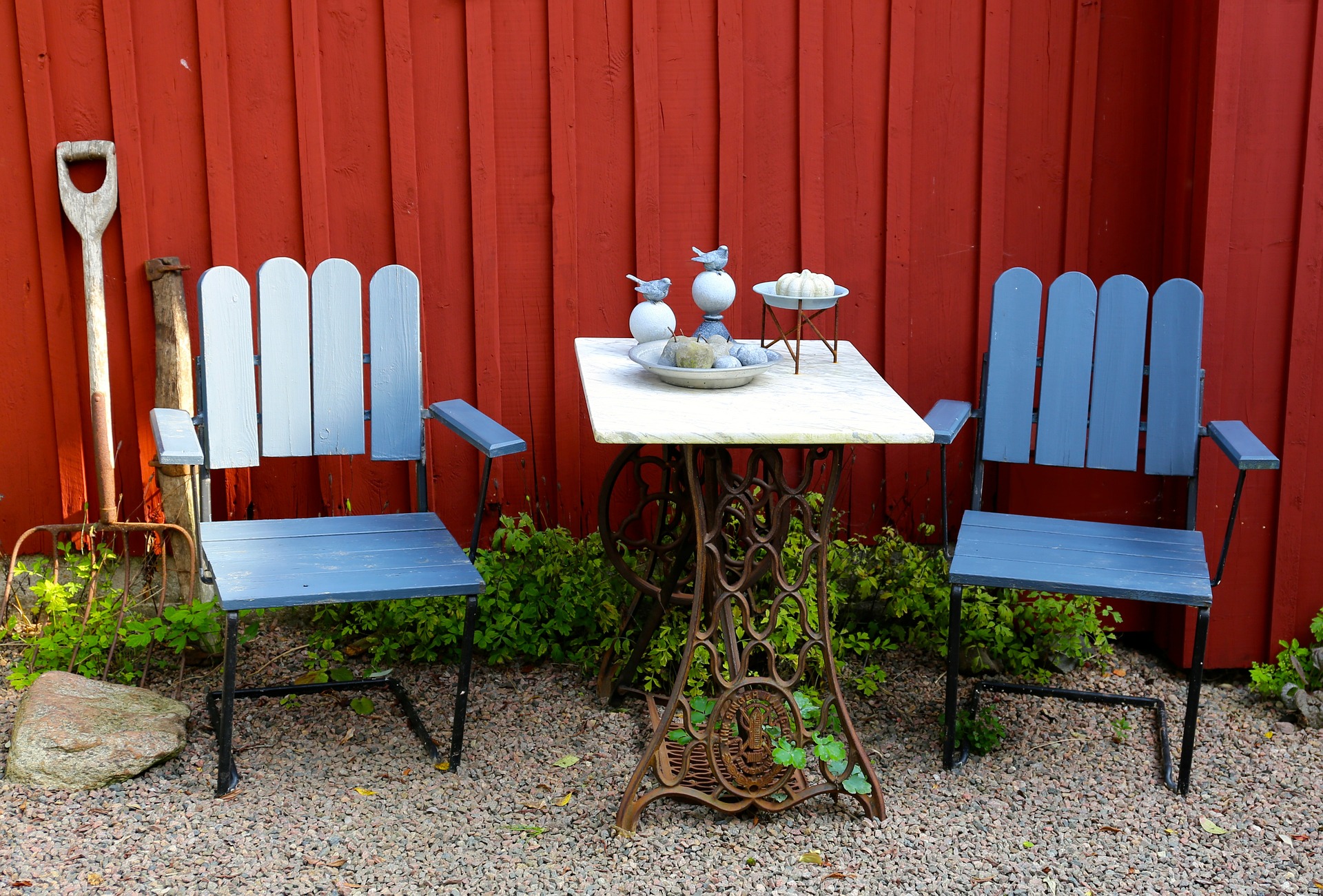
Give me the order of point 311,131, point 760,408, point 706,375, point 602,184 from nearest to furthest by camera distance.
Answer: point 760,408 < point 706,375 < point 311,131 < point 602,184

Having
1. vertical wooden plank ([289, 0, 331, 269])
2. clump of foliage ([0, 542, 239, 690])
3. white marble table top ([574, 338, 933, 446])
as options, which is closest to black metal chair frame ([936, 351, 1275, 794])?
white marble table top ([574, 338, 933, 446])

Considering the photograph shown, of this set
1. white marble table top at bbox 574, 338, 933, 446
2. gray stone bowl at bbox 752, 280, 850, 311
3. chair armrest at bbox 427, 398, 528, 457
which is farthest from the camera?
chair armrest at bbox 427, 398, 528, 457

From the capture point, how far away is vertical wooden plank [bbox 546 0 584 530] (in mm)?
3596

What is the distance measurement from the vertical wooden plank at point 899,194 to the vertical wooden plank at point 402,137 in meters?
1.44

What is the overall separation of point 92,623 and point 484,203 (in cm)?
173

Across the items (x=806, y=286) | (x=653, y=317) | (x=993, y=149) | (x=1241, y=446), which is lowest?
(x=1241, y=446)

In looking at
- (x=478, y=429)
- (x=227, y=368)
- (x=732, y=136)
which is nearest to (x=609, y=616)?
(x=478, y=429)

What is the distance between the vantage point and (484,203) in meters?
3.67

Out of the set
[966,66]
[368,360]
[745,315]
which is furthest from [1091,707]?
[368,360]

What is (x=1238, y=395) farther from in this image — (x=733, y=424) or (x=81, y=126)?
(x=81, y=126)

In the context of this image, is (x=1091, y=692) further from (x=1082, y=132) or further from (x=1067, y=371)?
(x=1082, y=132)

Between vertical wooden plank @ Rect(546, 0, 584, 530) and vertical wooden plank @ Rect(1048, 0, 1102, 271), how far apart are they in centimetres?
152

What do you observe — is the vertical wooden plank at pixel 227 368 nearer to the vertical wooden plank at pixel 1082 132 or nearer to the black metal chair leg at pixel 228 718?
the black metal chair leg at pixel 228 718

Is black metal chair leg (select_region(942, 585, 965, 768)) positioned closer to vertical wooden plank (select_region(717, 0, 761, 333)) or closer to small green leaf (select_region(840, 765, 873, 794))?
small green leaf (select_region(840, 765, 873, 794))
